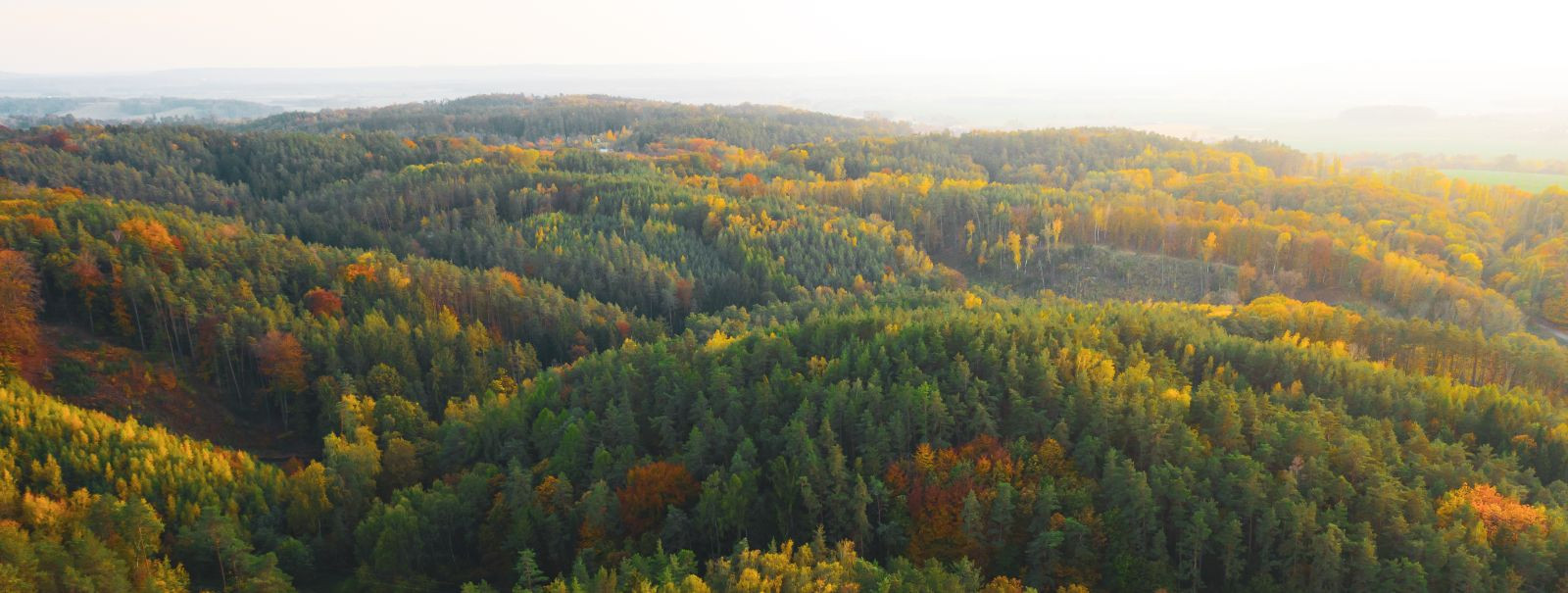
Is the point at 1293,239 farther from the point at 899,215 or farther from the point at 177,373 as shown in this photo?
the point at 177,373

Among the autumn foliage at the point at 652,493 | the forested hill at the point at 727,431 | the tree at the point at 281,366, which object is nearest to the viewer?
the forested hill at the point at 727,431

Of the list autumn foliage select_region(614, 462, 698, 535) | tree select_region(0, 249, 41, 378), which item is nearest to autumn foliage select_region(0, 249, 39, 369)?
tree select_region(0, 249, 41, 378)

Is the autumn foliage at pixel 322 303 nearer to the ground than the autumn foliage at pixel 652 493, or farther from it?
farther from it

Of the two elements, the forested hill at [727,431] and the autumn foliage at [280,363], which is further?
the autumn foliage at [280,363]

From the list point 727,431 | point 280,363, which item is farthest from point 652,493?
point 280,363

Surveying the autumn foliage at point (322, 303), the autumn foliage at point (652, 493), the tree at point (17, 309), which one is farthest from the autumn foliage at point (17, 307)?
the autumn foliage at point (652, 493)

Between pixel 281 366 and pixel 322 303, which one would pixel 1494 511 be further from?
pixel 322 303

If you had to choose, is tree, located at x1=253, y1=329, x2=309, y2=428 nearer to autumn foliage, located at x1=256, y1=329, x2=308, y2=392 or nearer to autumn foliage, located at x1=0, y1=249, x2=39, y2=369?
autumn foliage, located at x1=256, y1=329, x2=308, y2=392

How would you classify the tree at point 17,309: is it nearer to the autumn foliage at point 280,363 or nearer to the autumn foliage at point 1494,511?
the autumn foliage at point 280,363

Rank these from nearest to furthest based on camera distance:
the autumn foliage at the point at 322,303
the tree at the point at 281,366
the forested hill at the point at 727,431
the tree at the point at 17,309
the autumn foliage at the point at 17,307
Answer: the forested hill at the point at 727,431
the tree at the point at 17,309
the autumn foliage at the point at 17,307
the tree at the point at 281,366
the autumn foliage at the point at 322,303

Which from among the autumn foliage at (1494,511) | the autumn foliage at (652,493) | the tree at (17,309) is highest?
the tree at (17,309)

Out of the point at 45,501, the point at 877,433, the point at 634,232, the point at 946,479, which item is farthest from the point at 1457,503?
the point at 634,232
